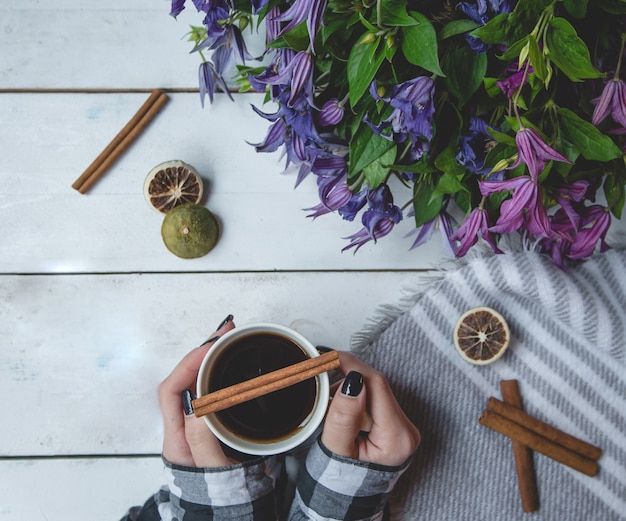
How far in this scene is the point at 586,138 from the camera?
19.2 inches

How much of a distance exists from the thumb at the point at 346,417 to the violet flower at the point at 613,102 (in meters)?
0.33

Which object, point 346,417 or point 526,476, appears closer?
point 346,417

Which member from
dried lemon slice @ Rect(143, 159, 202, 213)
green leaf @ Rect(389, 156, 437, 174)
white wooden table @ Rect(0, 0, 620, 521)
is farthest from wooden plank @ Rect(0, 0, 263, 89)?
green leaf @ Rect(389, 156, 437, 174)

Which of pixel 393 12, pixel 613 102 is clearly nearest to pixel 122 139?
pixel 393 12

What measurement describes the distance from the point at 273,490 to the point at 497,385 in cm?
31

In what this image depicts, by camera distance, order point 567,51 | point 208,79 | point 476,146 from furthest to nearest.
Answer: point 208,79 → point 476,146 → point 567,51

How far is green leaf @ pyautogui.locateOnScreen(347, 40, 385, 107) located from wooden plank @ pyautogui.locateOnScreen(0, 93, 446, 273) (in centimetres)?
32

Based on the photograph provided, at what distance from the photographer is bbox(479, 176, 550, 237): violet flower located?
1.60 ft

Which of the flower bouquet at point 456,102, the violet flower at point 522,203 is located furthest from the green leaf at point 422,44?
the violet flower at point 522,203

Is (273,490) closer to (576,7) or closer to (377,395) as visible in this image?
(377,395)

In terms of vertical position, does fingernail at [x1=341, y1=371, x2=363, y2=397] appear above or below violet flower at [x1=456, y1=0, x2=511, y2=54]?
below

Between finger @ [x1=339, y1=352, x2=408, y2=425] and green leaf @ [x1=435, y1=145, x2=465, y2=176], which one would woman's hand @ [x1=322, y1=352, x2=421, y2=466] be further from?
green leaf @ [x1=435, y1=145, x2=465, y2=176]

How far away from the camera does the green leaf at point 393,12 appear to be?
Answer: 1.45ft

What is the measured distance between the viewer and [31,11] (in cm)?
81
